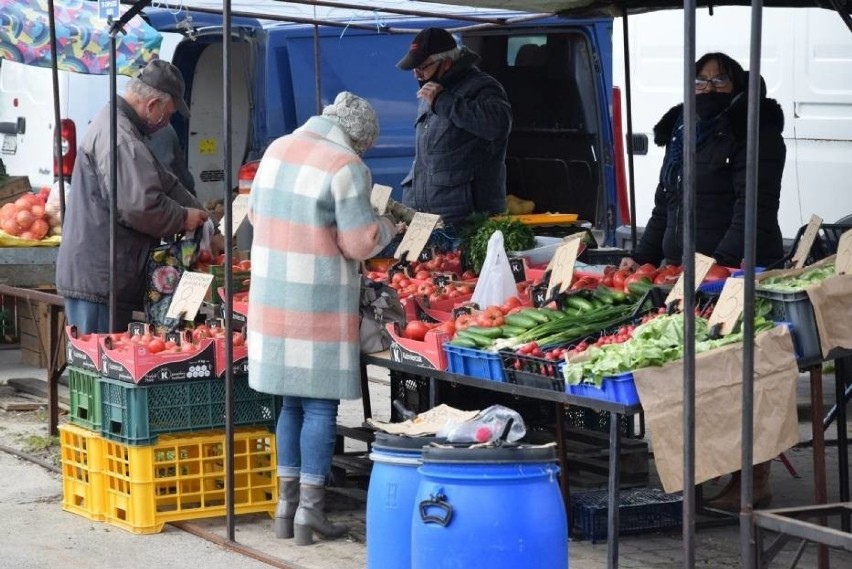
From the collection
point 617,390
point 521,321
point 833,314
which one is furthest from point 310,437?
point 833,314

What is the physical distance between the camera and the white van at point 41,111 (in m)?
11.8

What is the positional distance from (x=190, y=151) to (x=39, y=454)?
14.5ft

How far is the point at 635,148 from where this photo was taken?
11.3m

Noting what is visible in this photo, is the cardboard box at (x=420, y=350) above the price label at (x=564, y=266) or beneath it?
beneath

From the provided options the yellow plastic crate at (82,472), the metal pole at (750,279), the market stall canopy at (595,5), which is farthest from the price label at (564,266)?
the market stall canopy at (595,5)

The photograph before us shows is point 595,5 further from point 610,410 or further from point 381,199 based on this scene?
point 610,410

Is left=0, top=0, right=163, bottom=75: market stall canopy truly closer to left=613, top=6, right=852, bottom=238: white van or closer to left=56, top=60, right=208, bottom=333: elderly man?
left=56, top=60, right=208, bottom=333: elderly man

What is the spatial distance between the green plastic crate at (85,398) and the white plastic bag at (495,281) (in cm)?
168

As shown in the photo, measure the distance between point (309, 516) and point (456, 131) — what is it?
8.38 ft

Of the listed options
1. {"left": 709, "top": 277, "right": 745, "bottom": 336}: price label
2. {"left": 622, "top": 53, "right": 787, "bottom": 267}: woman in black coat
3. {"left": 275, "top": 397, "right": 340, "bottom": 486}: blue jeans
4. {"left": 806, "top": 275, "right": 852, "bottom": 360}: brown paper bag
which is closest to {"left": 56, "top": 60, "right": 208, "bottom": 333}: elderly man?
{"left": 275, "top": 397, "right": 340, "bottom": 486}: blue jeans

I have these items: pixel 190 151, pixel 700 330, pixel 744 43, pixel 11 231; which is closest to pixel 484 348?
pixel 700 330

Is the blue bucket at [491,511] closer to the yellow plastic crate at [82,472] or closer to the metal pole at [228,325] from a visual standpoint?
the metal pole at [228,325]

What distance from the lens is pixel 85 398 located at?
688 cm

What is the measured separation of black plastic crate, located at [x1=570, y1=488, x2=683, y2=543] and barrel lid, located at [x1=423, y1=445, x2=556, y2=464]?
162 cm
